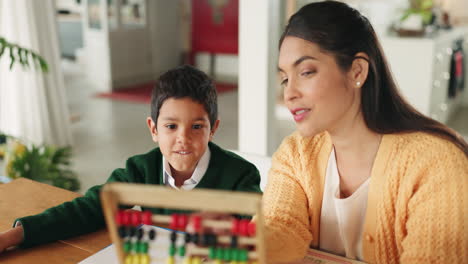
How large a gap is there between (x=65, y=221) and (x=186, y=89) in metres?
0.47

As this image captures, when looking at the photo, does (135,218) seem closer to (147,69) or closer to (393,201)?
(393,201)

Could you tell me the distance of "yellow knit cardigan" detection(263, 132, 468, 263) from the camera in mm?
1107

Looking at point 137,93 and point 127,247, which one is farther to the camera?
point 137,93

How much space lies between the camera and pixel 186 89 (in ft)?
4.45

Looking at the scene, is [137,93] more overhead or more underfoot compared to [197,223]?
more underfoot

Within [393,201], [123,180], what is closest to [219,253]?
[393,201]

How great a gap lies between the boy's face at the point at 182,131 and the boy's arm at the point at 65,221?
243 millimetres

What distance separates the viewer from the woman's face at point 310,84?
1.18 meters

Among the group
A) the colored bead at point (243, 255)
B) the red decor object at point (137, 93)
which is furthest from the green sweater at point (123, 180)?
the red decor object at point (137, 93)

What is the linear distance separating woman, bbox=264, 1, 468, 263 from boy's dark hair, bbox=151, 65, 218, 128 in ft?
0.81

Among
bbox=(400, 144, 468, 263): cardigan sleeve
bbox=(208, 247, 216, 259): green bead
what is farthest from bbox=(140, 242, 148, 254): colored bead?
bbox=(400, 144, 468, 263): cardigan sleeve

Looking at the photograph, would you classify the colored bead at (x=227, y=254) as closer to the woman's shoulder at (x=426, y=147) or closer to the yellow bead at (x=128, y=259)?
the yellow bead at (x=128, y=259)

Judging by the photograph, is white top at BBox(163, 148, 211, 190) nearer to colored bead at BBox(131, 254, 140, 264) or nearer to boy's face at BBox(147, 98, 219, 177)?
boy's face at BBox(147, 98, 219, 177)

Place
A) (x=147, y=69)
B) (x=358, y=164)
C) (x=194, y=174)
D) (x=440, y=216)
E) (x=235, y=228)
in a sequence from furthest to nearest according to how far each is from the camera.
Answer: (x=147, y=69)
(x=194, y=174)
(x=358, y=164)
(x=440, y=216)
(x=235, y=228)
